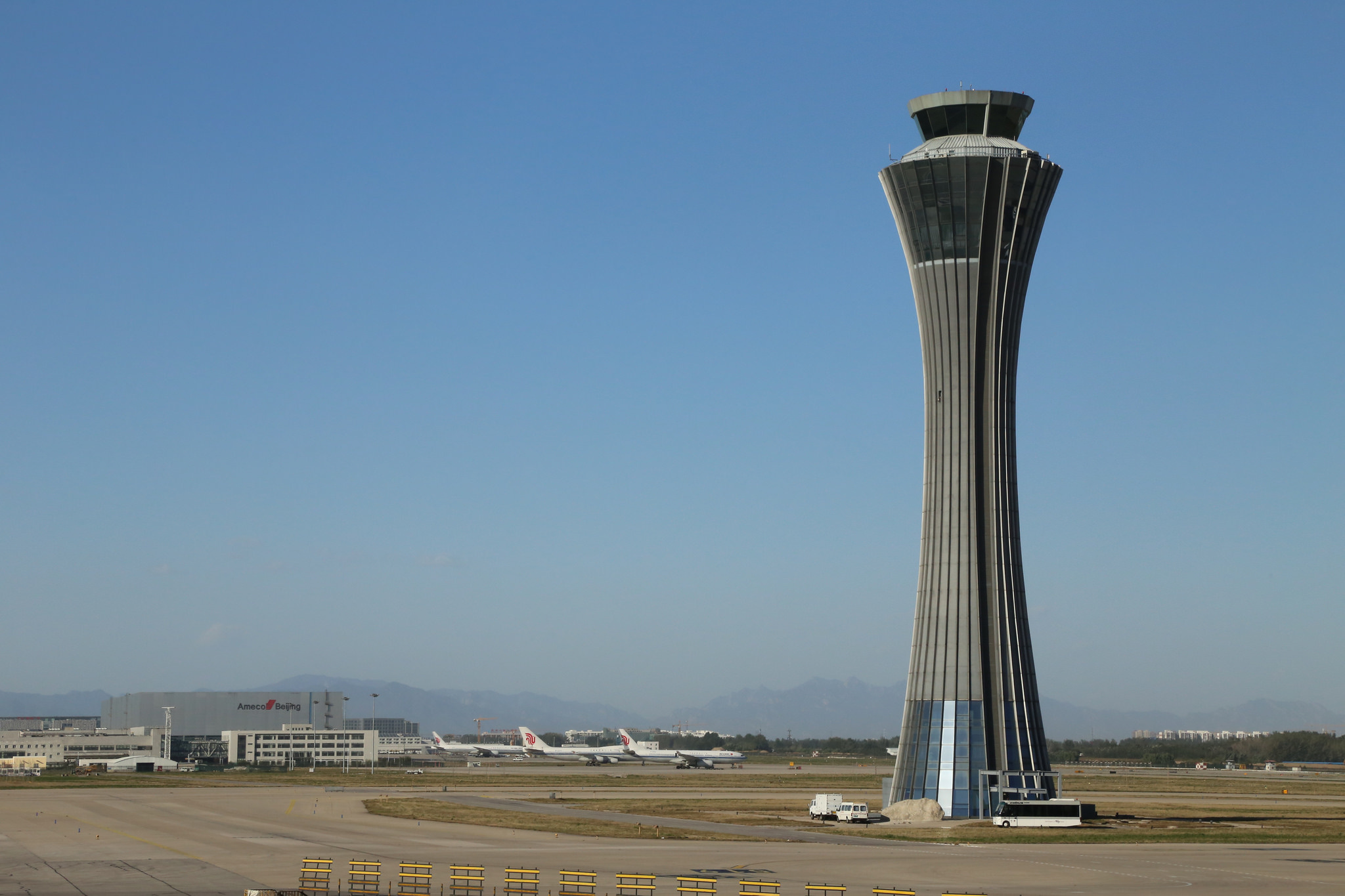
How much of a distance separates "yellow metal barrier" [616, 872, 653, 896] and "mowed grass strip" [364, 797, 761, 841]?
1940cm

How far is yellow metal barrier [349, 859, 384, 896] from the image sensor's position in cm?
4209

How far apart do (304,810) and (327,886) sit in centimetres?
4838

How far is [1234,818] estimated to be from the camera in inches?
3164

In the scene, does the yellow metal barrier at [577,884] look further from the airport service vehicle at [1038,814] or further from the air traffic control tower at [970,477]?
the air traffic control tower at [970,477]

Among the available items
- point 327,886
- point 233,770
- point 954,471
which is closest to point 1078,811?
point 954,471

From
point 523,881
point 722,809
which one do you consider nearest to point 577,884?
point 523,881

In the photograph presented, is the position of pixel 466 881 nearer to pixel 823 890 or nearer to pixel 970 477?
pixel 823 890

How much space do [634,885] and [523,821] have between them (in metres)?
34.2

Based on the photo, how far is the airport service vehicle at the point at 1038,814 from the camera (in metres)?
71.0

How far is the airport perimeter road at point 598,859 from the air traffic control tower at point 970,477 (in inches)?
626

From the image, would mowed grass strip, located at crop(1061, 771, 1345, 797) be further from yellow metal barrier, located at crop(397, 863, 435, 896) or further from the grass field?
yellow metal barrier, located at crop(397, 863, 435, 896)

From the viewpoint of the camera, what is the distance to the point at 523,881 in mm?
43656

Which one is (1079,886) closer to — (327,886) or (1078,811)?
(327,886)

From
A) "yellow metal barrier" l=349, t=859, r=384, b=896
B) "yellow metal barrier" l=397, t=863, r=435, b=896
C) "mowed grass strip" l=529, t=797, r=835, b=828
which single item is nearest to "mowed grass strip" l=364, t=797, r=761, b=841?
"mowed grass strip" l=529, t=797, r=835, b=828
